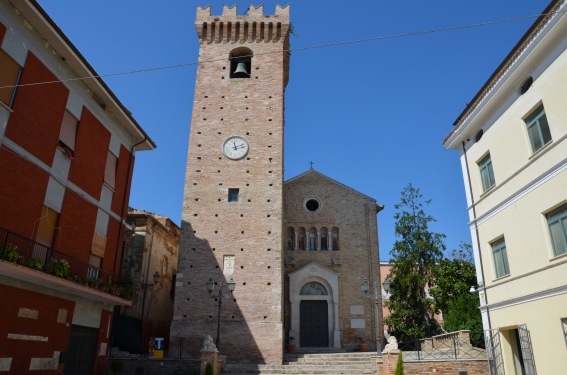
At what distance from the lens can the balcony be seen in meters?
10.1

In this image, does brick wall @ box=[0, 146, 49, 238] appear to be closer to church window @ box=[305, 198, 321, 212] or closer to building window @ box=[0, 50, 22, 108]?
building window @ box=[0, 50, 22, 108]

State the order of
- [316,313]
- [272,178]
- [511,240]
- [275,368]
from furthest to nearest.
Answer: [316,313], [272,178], [275,368], [511,240]

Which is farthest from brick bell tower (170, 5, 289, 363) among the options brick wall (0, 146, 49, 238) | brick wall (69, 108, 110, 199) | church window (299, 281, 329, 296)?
brick wall (0, 146, 49, 238)

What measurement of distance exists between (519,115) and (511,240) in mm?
3372

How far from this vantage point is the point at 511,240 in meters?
12.2

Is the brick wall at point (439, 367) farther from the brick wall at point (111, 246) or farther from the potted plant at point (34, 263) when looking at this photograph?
the potted plant at point (34, 263)

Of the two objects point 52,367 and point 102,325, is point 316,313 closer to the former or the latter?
point 102,325

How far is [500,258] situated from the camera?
12969 millimetres

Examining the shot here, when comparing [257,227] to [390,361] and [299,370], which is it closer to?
[299,370]

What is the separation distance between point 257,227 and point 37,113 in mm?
11440

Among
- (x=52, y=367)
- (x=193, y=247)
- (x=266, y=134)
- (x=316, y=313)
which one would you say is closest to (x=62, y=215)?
(x=52, y=367)

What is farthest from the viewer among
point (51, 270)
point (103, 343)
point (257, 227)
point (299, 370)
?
point (257, 227)

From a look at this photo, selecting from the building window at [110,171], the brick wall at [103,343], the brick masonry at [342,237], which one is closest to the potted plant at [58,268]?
the brick wall at [103,343]

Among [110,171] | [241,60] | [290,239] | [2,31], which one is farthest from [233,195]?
[2,31]
